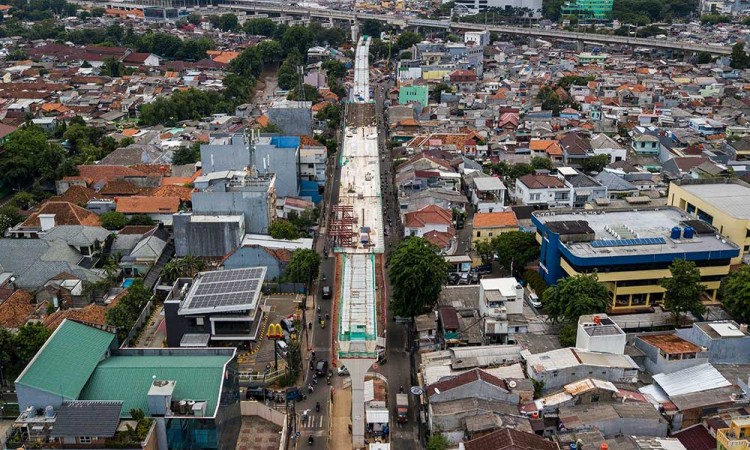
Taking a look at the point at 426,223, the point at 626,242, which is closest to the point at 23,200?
the point at 426,223

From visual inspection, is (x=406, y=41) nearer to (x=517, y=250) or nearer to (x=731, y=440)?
(x=517, y=250)

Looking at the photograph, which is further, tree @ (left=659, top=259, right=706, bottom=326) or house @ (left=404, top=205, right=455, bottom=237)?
house @ (left=404, top=205, right=455, bottom=237)

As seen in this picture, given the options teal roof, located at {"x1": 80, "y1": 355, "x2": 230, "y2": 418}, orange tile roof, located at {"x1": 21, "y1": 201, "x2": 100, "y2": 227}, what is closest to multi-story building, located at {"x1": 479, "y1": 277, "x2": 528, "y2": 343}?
teal roof, located at {"x1": 80, "y1": 355, "x2": 230, "y2": 418}

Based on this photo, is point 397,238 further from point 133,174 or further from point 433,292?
point 133,174

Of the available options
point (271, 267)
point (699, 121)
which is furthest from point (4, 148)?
point (699, 121)

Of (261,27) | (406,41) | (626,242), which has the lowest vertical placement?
(626,242)

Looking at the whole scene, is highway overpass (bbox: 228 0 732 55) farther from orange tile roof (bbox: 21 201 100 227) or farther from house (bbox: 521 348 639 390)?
orange tile roof (bbox: 21 201 100 227)
